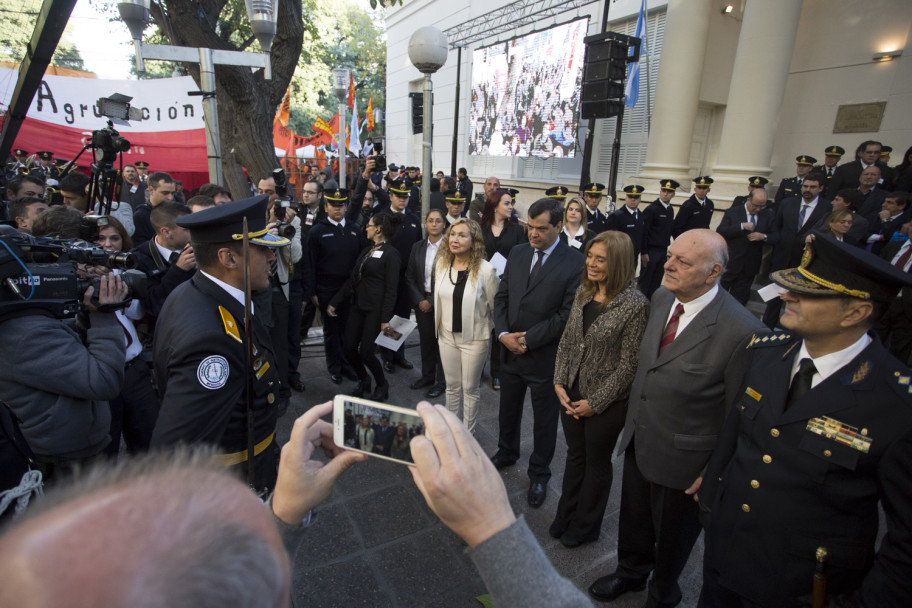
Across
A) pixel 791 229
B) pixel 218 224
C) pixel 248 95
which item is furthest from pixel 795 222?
pixel 248 95

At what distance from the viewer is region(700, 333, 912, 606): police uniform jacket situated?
1472mm

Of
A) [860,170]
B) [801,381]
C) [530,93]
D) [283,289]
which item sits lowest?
[283,289]

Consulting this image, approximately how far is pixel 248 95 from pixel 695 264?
7.32m

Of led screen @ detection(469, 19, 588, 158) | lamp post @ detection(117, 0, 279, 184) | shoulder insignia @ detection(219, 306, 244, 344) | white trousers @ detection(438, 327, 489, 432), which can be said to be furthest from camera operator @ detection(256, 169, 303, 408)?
led screen @ detection(469, 19, 588, 158)

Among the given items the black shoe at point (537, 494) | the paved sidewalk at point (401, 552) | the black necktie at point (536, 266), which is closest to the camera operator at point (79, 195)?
the paved sidewalk at point (401, 552)

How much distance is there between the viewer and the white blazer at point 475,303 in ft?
12.5

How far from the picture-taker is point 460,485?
0.78 m

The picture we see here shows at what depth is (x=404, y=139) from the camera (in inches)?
852

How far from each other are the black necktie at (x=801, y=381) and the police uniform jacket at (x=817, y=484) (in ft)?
0.08

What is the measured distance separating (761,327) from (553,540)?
6.04 ft

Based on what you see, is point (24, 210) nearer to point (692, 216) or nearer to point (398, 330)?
point (398, 330)

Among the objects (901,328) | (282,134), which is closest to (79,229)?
(901,328)

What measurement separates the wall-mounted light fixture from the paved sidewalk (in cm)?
920

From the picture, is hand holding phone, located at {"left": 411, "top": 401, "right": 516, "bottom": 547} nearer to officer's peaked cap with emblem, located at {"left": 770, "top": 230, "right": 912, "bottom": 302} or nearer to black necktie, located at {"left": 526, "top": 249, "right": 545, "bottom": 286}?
officer's peaked cap with emblem, located at {"left": 770, "top": 230, "right": 912, "bottom": 302}
